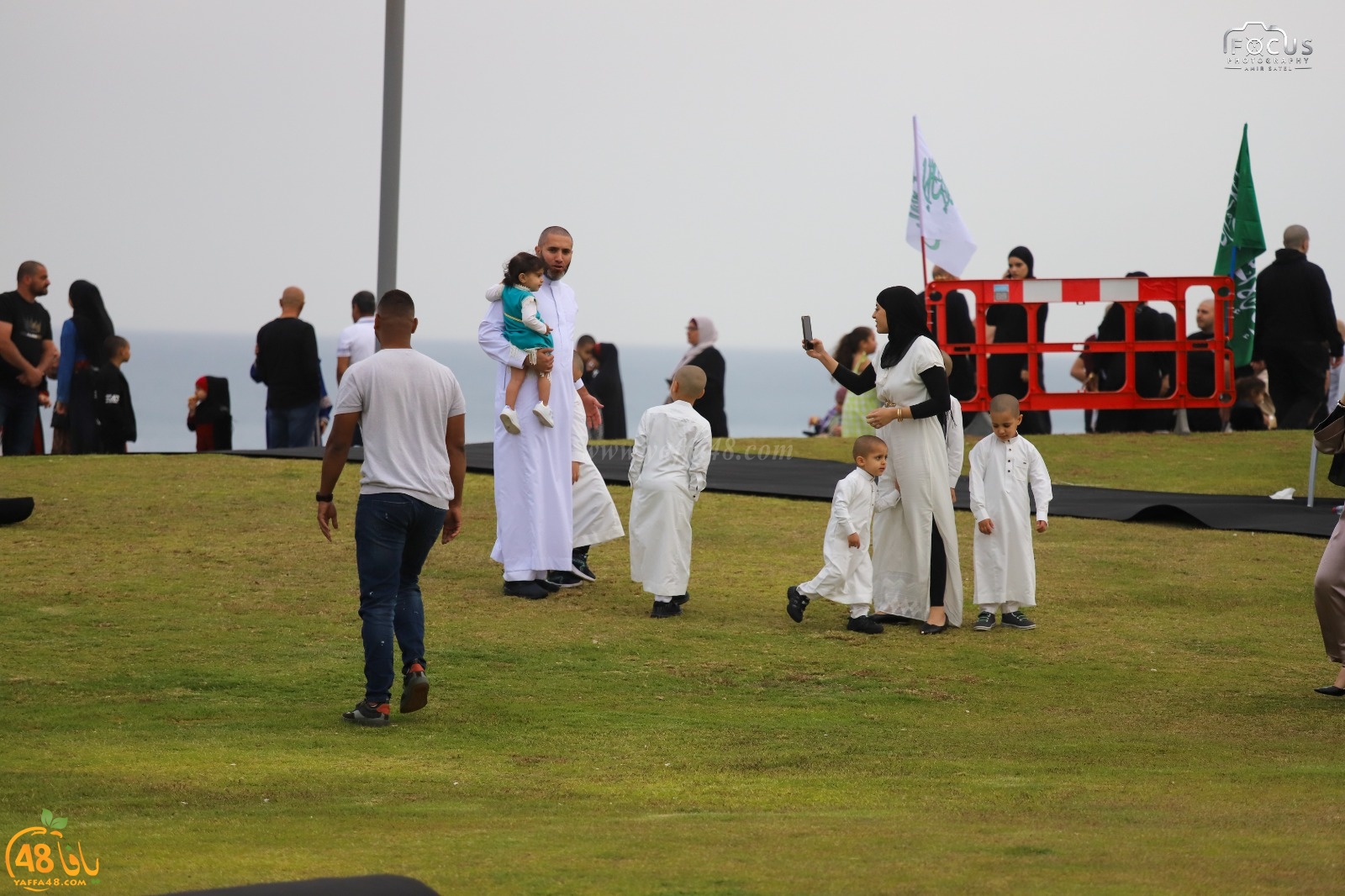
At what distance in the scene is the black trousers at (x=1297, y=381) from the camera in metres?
16.5

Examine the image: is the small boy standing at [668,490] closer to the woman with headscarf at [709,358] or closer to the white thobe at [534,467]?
the white thobe at [534,467]

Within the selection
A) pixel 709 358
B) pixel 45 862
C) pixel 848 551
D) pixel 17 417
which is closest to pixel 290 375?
pixel 17 417

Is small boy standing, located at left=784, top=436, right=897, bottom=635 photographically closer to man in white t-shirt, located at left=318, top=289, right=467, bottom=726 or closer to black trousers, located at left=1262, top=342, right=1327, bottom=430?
man in white t-shirt, located at left=318, top=289, right=467, bottom=726

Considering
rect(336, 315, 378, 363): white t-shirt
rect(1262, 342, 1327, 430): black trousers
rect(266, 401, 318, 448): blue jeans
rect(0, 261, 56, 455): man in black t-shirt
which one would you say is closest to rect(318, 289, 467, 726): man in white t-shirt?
rect(0, 261, 56, 455): man in black t-shirt

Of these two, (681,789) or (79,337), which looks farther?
(79,337)

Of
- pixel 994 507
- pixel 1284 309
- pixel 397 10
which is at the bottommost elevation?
pixel 994 507

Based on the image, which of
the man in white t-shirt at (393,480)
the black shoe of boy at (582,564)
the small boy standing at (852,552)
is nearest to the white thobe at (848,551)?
the small boy standing at (852,552)

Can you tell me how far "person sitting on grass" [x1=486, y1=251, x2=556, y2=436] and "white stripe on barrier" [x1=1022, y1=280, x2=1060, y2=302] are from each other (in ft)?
27.0

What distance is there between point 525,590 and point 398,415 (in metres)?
3.20

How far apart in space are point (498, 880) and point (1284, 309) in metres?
13.9

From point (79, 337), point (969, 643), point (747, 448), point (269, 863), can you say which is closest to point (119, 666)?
point (269, 863)

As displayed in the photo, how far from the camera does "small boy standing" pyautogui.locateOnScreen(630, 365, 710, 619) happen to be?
9.05 metres

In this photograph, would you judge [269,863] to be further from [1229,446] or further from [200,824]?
[1229,446]

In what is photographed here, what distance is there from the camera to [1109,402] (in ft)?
55.8
